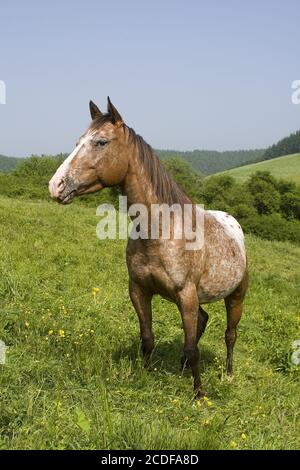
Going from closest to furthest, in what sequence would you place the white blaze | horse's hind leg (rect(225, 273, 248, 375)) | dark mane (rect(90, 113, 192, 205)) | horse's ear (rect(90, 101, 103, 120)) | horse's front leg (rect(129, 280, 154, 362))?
the white blaze, horse's ear (rect(90, 101, 103, 120)), dark mane (rect(90, 113, 192, 205)), horse's front leg (rect(129, 280, 154, 362)), horse's hind leg (rect(225, 273, 248, 375))

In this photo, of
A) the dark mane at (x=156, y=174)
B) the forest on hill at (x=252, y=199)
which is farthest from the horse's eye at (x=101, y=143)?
the forest on hill at (x=252, y=199)

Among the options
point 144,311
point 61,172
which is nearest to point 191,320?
point 144,311

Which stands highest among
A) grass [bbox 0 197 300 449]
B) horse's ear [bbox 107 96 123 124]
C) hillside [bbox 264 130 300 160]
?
hillside [bbox 264 130 300 160]

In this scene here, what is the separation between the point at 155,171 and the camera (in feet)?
14.6

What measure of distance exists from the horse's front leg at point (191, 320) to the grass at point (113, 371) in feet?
1.00

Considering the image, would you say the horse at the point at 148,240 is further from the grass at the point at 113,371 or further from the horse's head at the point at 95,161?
the grass at the point at 113,371

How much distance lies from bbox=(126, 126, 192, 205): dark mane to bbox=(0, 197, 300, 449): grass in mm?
1940

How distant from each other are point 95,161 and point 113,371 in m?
2.29

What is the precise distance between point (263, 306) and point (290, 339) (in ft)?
7.13

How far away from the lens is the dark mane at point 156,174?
4.34m

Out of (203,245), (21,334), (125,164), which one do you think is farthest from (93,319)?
(125,164)

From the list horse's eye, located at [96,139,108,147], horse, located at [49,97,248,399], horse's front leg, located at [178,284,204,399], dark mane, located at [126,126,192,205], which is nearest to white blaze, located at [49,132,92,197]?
horse, located at [49,97,248,399]

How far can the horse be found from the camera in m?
3.99

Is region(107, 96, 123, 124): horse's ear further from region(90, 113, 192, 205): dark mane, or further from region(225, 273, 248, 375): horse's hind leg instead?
region(225, 273, 248, 375): horse's hind leg
